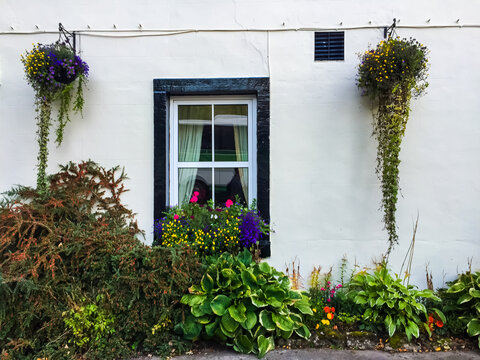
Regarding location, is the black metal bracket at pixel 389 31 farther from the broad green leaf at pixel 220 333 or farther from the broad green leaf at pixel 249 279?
the broad green leaf at pixel 220 333

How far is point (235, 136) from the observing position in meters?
4.19

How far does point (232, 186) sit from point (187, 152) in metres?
0.73

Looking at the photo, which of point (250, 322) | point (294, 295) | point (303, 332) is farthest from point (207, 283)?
point (303, 332)

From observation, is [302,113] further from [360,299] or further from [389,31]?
[360,299]

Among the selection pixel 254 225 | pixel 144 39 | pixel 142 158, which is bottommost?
pixel 254 225

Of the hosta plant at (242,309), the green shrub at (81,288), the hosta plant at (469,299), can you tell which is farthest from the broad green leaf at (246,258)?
the hosta plant at (469,299)

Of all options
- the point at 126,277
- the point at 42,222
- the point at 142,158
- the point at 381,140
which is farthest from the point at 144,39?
the point at 381,140

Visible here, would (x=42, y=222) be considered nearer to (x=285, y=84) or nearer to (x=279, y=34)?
(x=285, y=84)

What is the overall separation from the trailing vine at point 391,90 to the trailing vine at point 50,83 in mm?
3313

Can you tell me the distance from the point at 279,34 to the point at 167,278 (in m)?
3.11

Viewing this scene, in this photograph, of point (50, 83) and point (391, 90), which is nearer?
point (391, 90)

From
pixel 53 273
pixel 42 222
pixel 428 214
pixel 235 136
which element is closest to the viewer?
pixel 53 273

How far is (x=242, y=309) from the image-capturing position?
3139 mm

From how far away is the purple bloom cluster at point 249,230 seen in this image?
3.76 metres
